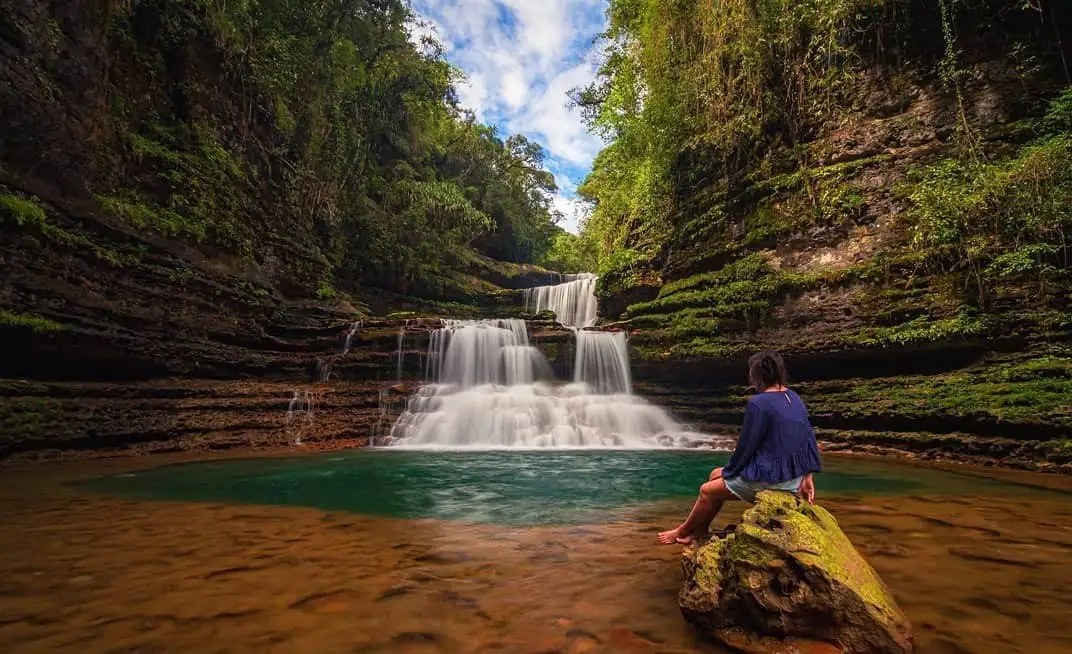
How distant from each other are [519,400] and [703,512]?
8.90 metres

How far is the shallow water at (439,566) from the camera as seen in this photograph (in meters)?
2.21

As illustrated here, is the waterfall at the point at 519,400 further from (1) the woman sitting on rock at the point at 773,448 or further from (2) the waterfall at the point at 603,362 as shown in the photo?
(1) the woman sitting on rock at the point at 773,448

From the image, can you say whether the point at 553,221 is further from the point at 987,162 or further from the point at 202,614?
the point at 202,614

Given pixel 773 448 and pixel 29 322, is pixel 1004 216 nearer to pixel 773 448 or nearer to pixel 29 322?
pixel 773 448

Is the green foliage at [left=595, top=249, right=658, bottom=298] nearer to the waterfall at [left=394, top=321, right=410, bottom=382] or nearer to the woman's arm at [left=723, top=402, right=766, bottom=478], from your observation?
the waterfall at [left=394, top=321, right=410, bottom=382]

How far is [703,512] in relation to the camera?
3.36m

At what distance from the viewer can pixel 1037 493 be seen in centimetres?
516

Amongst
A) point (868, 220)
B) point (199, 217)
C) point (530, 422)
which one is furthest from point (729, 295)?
point (199, 217)

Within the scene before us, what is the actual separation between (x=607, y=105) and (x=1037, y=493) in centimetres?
1815

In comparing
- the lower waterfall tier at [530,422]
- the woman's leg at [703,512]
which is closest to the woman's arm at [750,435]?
the woman's leg at [703,512]

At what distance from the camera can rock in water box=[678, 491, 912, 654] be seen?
6.68 feet

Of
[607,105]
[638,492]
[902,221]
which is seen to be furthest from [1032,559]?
[607,105]

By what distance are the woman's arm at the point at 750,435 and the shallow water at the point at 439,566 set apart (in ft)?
2.67

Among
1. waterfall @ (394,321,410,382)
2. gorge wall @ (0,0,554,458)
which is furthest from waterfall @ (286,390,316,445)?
waterfall @ (394,321,410,382)
